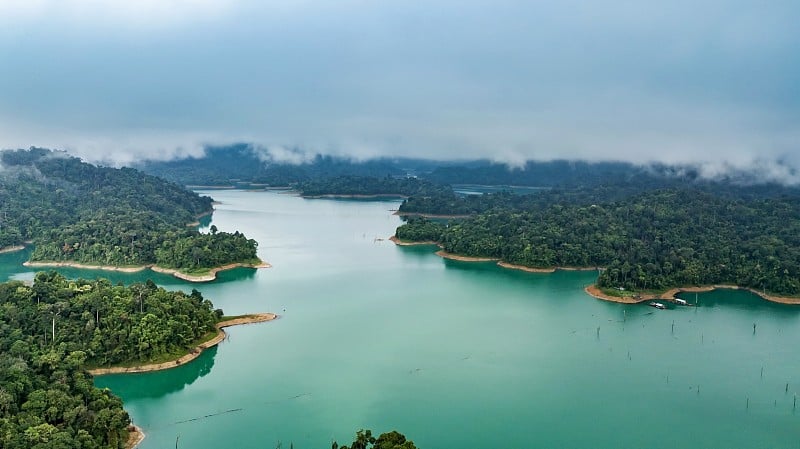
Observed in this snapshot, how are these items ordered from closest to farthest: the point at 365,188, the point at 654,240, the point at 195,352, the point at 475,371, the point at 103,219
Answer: the point at 475,371
the point at 195,352
the point at 654,240
the point at 103,219
the point at 365,188

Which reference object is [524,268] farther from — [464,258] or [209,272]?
[209,272]

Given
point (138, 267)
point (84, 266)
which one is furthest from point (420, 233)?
point (84, 266)

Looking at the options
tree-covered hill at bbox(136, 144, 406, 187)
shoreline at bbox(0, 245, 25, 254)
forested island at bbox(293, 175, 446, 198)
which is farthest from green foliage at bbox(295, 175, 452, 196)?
shoreline at bbox(0, 245, 25, 254)

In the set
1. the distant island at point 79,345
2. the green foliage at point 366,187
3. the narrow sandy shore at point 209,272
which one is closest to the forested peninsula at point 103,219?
the narrow sandy shore at point 209,272

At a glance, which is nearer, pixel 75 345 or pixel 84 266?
pixel 75 345

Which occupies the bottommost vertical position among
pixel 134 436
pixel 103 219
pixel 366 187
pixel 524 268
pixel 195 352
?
pixel 134 436
